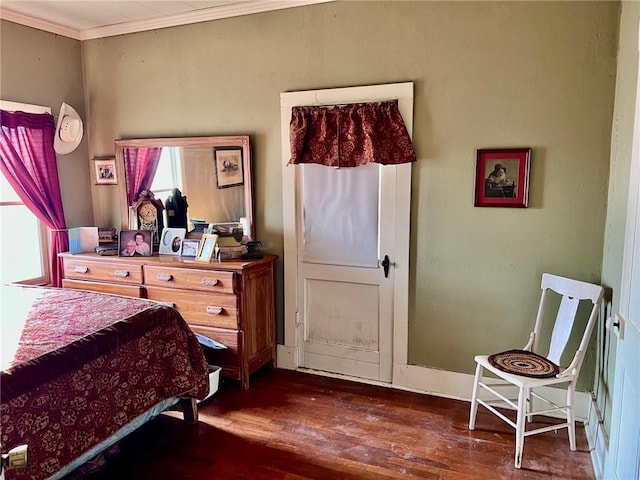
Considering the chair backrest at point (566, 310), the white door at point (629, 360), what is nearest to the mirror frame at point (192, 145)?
the chair backrest at point (566, 310)

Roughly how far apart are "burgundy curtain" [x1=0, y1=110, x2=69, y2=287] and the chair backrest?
141 inches

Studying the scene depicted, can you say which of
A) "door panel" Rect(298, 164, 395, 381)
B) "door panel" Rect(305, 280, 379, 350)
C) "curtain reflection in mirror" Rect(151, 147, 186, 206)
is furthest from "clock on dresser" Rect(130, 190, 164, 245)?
"door panel" Rect(305, 280, 379, 350)

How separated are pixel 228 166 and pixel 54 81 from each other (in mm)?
1646

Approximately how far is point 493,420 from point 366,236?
4.55ft

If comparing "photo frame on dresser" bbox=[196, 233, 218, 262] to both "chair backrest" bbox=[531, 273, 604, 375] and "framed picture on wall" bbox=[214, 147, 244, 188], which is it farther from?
"chair backrest" bbox=[531, 273, 604, 375]

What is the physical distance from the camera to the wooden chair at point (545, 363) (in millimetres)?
2371

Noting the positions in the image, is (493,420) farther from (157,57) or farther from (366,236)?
(157,57)

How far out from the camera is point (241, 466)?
7.85 feet

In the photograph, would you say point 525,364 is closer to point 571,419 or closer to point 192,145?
point 571,419

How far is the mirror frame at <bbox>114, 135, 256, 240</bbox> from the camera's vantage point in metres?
3.47

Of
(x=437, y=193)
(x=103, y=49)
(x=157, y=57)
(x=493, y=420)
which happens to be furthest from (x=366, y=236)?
(x=103, y=49)

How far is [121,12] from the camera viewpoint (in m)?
3.47

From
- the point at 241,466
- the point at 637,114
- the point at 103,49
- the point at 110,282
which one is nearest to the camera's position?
the point at 637,114

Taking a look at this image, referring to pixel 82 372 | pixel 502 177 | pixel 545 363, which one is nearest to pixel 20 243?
pixel 82 372
